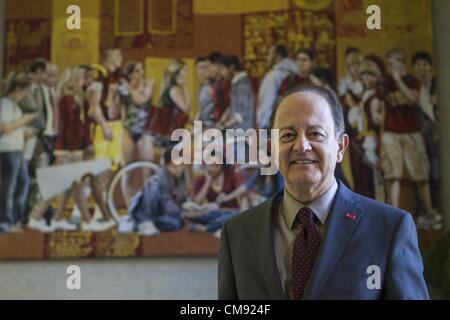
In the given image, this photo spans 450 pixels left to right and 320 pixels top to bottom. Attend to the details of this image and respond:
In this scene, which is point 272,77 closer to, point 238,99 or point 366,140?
point 238,99

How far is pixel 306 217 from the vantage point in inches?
55.6

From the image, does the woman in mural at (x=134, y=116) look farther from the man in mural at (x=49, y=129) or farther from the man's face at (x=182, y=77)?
the man in mural at (x=49, y=129)

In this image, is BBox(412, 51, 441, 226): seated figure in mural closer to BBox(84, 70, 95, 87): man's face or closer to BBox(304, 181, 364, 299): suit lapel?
BBox(84, 70, 95, 87): man's face

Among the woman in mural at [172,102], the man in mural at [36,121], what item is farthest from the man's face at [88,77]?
the woman in mural at [172,102]

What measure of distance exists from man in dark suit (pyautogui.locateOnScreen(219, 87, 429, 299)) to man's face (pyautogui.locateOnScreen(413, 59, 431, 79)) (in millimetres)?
3156

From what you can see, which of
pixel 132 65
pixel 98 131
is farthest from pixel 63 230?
pixel 132 65

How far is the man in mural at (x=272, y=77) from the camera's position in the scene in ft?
14.4

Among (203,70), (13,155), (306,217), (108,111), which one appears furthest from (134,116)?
(306,217)

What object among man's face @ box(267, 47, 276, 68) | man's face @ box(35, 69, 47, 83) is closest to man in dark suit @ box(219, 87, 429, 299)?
man's face @ box(267, 47, 276, 68)

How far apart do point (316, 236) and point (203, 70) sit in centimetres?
325

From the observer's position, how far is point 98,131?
4.44 meters

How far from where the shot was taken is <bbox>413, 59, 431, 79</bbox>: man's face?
4.36 metres

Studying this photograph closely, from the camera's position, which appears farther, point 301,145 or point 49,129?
point 49,129

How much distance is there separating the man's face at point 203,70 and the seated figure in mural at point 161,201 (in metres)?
0.65
